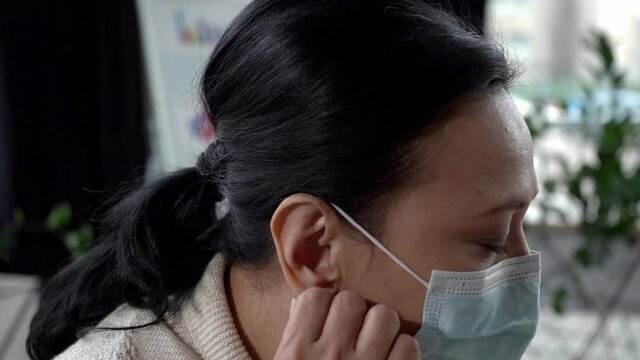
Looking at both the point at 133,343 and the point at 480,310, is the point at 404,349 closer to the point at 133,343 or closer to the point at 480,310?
the point at 480,310

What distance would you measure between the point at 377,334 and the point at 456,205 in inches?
7.5

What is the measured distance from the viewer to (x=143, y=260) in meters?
1.15

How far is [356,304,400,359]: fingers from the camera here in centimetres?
99

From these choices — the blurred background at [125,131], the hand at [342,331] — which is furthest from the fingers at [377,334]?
the blurred background at [125,131]

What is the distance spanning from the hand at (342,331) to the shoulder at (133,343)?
166 millimetres

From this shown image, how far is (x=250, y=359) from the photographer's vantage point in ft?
3.52

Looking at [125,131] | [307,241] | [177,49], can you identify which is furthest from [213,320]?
[125,131]

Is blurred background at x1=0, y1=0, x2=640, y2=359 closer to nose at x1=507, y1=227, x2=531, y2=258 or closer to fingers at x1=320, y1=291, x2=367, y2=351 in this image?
nose at x1=507, y1=227, x2=531, y2=258

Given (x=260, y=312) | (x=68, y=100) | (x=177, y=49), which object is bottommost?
(x=68, y=100)

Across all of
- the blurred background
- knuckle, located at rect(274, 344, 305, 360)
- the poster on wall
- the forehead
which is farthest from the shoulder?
the poster on wall

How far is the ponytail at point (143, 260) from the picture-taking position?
1158 millimetres

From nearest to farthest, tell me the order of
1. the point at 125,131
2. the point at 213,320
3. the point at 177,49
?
the point at 213,320
the point at 177,49
the point at 125,131

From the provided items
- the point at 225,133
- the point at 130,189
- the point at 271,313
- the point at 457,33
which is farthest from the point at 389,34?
the point at 130,189

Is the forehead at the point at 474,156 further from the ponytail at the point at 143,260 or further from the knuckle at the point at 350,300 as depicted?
the ponytail at the point at 143,260
